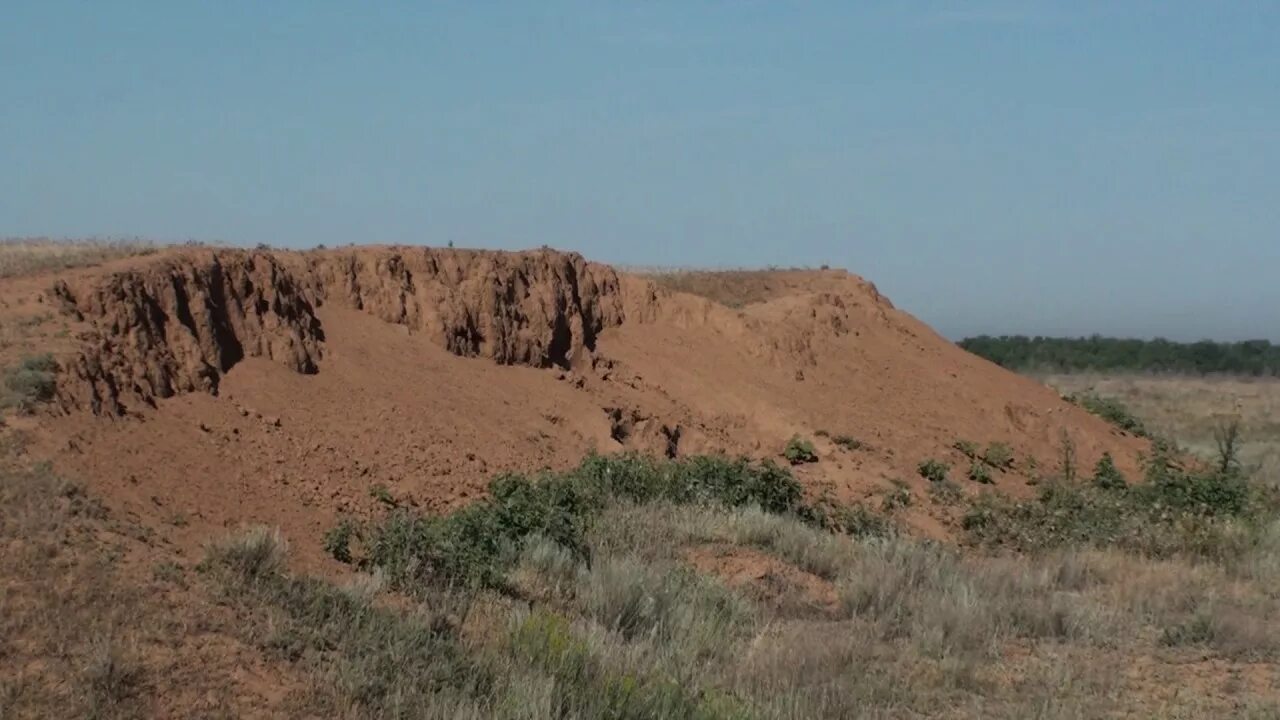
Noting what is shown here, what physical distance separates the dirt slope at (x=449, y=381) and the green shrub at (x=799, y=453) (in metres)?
0.15

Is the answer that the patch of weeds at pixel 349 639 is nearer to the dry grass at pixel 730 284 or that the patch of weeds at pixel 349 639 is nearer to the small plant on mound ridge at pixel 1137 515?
the small plant on mound ridge at pixel 1137 515

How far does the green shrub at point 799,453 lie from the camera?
52.5 feet

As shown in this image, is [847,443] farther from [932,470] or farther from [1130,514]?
[1130,514]

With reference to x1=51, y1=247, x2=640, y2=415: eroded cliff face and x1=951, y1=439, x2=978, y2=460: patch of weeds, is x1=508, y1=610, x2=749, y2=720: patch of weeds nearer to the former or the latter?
x1=51, y1=247, x2=640, y2=415: eroded cliff face

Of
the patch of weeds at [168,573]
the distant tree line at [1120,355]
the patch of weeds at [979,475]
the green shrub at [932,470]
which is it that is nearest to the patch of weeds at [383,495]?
the patch of weeds at [168,573]

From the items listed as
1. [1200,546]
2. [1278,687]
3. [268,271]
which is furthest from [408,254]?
[1278,687]

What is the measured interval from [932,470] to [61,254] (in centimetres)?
1073

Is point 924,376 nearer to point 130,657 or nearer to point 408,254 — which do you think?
point 408,254

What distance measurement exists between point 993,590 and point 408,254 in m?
8.41

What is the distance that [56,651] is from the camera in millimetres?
5535

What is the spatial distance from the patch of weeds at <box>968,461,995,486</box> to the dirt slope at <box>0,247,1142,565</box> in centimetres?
19

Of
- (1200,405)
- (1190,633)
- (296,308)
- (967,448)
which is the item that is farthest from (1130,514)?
(1200,405)

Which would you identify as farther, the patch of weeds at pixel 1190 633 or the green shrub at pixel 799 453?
the green shrub at pixel 799 453

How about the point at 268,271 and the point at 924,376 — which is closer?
the point at 268,271
